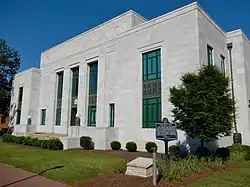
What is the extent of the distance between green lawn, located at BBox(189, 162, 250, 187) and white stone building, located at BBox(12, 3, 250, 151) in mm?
7090

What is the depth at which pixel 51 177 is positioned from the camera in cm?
934

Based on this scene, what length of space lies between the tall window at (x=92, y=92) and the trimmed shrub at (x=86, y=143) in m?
4.57

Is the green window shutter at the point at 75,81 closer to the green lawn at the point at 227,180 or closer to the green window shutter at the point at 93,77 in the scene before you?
the green window shutter at the point at 93,77

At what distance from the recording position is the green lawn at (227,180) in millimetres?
8214

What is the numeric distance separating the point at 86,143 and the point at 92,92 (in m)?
7.62

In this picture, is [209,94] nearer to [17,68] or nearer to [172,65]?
Result: [172,65]

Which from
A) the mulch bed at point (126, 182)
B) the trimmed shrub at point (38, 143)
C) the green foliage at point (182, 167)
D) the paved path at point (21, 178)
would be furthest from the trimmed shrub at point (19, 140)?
the green foliage at point (182, 167)

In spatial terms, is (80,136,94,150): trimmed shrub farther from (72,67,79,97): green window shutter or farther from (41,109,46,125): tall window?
(41,109,46,125): tall window

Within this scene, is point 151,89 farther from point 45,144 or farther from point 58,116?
point 58,116

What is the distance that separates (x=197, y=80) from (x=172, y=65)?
20.8ft

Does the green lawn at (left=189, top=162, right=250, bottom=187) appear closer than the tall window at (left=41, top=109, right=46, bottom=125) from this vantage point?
Yes

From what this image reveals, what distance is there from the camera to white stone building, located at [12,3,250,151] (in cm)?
1839

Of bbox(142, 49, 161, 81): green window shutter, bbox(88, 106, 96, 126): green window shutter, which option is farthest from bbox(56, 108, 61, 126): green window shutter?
bbox(142, 49, 161, 81): green window shutter

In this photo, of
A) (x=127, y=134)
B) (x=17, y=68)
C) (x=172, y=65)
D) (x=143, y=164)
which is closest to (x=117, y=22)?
(x=172, y=65)
